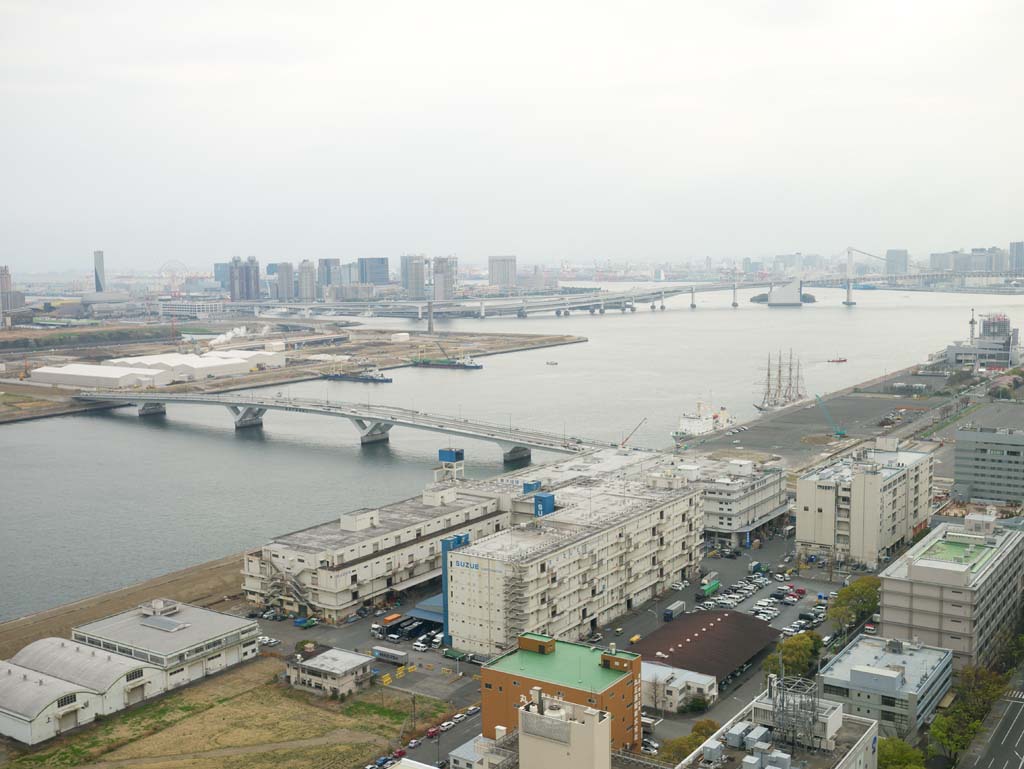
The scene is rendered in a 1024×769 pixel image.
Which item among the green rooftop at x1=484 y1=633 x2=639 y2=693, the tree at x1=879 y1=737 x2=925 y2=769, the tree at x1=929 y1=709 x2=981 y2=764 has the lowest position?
the tree at x1=929 y1=709 x2=981 y2=764

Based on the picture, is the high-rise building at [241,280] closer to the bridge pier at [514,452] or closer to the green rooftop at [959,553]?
the bridge pier at [514,452]

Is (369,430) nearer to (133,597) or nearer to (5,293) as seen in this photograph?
(133,597)

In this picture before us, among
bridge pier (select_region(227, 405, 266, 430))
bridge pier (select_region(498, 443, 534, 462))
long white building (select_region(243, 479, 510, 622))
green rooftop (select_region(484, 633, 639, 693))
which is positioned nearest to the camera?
green rooftop (select_region(484, 633, 639, 693))

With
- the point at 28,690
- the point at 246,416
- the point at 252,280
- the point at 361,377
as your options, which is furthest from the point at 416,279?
the point at 28,690

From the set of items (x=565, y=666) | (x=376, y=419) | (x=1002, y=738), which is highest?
(x=376, y=419)

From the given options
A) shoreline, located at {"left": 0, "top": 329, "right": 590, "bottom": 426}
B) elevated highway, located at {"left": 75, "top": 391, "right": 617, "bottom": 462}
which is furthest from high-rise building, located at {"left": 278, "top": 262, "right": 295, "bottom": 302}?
elevated highway, located at {"left": 75, "top": 391, "right": 617, "bottom": 462}

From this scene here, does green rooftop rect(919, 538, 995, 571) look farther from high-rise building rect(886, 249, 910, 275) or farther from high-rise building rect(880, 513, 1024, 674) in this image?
high-rise building rect(886, 249, 910, 275)
